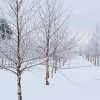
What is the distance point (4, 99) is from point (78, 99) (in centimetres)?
417

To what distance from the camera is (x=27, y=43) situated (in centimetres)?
1300

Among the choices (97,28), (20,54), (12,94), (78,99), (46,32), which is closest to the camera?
(20,54)

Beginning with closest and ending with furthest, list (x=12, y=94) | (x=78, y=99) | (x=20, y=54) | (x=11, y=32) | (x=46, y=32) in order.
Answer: (x=20, y=54), (x=11, y=32), (x=78, y=99), (x=12, y=94), (x=46, y=32)

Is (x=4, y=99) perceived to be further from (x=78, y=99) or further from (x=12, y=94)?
(x=78, y=99)

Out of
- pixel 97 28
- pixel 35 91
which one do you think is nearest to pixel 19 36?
pixel 35 91

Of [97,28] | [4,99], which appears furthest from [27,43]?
[97,28]

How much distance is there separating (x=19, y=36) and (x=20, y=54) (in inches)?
32.7

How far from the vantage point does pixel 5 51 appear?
12891 millimetres

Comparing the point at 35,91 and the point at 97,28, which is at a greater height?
the point at 97,28

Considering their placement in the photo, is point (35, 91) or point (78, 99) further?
point (35, 91)

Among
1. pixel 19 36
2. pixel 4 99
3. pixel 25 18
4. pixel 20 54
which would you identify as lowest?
pixel 4 99

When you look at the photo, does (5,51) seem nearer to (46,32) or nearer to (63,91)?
(63,91)

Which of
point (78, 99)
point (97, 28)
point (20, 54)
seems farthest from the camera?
point (97, 28)

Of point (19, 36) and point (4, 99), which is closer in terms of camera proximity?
point (19, 36)
